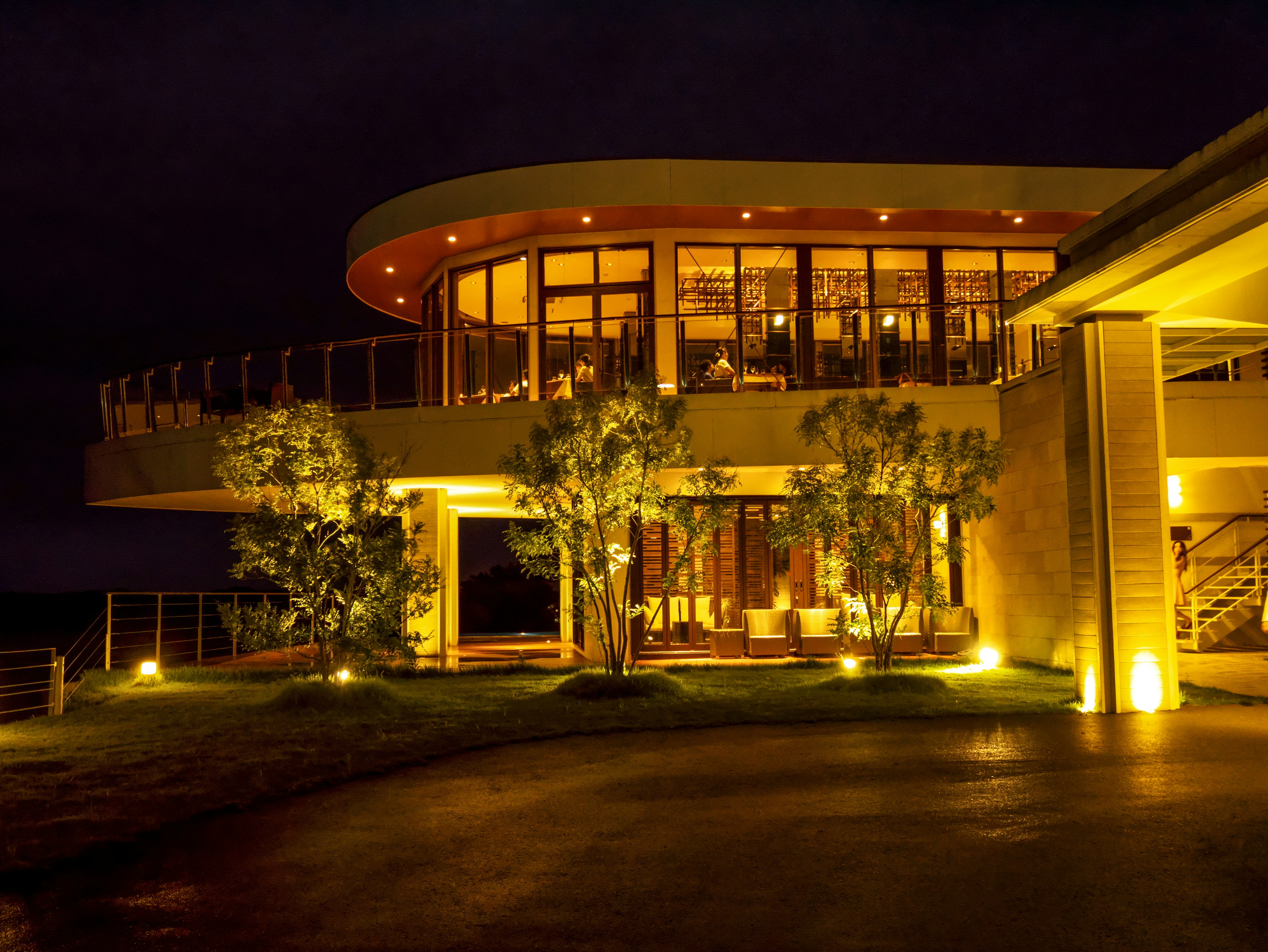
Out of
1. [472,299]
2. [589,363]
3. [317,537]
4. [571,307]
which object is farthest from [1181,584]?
[317,537]

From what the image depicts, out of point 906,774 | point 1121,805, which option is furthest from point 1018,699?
point 1121,805

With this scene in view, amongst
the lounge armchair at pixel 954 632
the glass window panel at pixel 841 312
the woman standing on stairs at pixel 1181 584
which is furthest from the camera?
the woman standing on stairs at pixel 1181 584

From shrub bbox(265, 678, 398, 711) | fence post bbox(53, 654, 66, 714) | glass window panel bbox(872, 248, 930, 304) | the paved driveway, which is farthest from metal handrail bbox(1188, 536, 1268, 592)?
fence post bbox(53, 654, 66, 714)

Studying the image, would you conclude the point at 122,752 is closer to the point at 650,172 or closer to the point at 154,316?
the point at 650,172

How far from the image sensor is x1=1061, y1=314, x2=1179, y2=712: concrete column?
29.3 ft

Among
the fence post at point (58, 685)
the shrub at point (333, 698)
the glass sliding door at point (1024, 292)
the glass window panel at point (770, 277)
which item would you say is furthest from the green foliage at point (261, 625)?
the glass sliding door at point (1024, 292)

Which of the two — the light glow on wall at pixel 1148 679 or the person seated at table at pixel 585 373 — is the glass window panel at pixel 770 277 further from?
the light glow on wall at pixel 1148 679

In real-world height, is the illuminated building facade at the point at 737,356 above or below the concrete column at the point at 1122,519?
above

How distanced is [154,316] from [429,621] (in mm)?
30201

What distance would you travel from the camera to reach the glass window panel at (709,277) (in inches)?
687

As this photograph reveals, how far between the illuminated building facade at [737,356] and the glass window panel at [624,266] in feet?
0.12

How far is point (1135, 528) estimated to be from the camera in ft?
29.5

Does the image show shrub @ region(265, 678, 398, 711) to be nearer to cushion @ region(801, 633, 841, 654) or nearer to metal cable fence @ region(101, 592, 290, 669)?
metal cable fence @ region(101, 592, 290, 669)

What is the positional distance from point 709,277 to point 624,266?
4.52 feet
